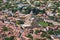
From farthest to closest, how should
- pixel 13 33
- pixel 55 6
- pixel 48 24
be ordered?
pixel 55 6 < pixel 48 24 < pixel 13 33

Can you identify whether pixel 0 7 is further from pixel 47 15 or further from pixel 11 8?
pixel 47 15

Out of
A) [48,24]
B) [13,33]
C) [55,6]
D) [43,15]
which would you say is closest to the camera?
[13,33]

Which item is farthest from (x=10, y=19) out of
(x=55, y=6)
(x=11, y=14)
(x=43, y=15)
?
(x=55, y=6)

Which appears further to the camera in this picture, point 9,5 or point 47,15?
point 9,5

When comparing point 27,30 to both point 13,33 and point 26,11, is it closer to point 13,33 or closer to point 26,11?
point 13,33

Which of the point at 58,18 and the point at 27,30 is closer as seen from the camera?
the point at 27,30

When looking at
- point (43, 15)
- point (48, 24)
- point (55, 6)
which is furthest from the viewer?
point (55, 6)

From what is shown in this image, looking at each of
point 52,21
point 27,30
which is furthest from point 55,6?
point 27,30

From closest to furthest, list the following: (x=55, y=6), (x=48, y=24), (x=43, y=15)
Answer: (x=48, y=24) → (x=43, y=15) → (x=55, y=6)

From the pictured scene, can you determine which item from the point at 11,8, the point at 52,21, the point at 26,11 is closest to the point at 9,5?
the point at 11,8
